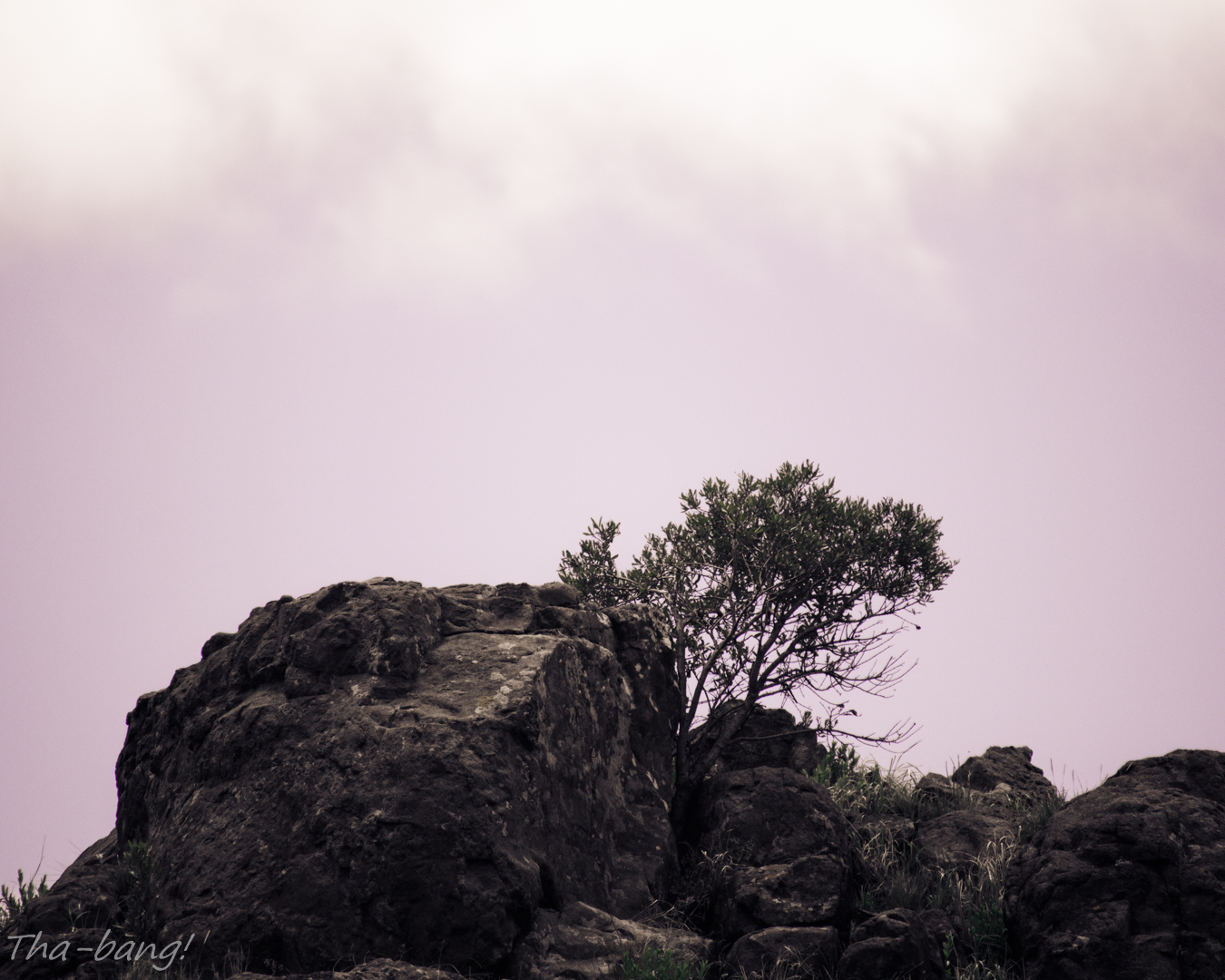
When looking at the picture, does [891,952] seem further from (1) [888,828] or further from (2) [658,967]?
(1) [888,828]

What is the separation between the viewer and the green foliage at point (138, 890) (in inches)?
346

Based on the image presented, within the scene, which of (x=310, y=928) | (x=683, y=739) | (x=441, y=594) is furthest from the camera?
(x=683, y=739)

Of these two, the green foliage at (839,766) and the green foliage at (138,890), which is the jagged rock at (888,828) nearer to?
the green foliage at (839,766)

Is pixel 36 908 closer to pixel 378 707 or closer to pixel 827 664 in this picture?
pixel 378 707

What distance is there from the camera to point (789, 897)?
9602mm

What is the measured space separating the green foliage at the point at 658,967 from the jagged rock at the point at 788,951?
397mm

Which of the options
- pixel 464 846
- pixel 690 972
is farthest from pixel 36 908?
pixel 690 972

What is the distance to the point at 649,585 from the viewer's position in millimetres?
15758

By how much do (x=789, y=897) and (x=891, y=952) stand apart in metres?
1.22

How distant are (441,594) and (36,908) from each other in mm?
4977

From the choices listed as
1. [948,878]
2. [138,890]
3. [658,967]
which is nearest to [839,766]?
[948,878]

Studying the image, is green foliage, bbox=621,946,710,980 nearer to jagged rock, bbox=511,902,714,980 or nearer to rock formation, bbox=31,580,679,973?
jagged rock, bbox=511,902,714,980

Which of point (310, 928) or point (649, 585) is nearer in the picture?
point (310, 928)

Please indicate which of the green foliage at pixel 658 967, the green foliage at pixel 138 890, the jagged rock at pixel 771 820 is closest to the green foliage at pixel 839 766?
the jagged rock at pixel 771 820
